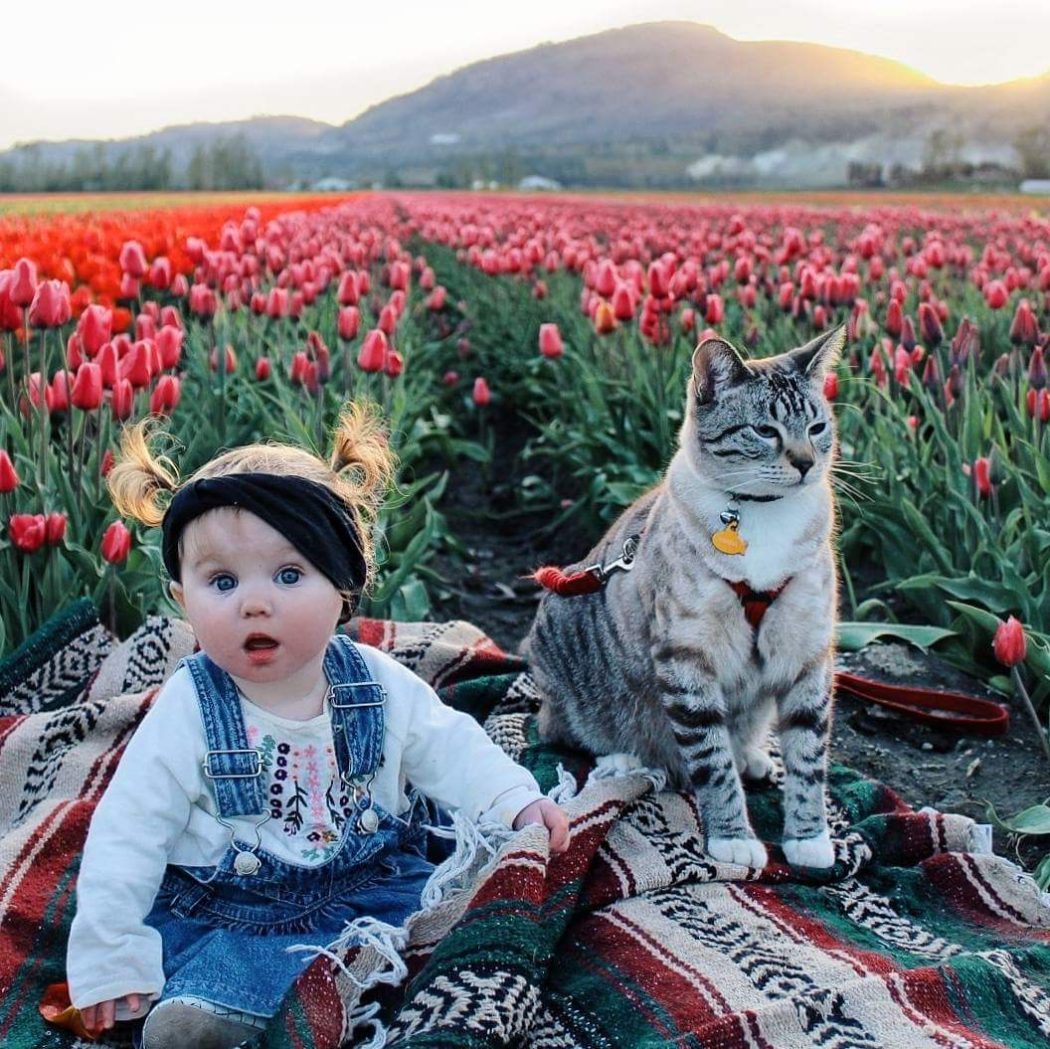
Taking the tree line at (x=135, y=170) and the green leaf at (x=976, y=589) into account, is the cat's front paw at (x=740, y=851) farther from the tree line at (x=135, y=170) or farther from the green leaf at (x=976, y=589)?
the tree line at (x=135, y=170)

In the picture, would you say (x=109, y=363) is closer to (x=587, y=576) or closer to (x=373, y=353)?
(x=373, y=353)

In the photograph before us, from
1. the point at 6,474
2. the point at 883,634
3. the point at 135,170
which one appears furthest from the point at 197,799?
the point at 135,170

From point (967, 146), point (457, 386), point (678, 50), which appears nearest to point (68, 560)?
point (457, 386)

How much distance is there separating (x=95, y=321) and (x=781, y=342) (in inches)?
145

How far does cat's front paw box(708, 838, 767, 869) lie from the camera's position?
3141 mm

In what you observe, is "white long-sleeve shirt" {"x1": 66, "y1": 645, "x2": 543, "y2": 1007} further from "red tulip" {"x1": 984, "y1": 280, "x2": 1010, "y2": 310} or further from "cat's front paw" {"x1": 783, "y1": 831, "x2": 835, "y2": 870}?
"red tulip" {"x1": 984, "y1": 280, "x2": 1010, "y2": 310}

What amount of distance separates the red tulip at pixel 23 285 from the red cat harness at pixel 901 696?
1.98m

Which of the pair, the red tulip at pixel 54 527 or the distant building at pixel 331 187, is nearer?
the red tulip at pixel 54 527

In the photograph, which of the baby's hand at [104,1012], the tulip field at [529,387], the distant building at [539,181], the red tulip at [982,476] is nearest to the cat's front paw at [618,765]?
the tulip field at [529,387]

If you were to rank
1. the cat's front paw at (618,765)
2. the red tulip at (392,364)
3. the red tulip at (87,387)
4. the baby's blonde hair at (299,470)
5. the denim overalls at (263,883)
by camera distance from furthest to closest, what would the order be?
the red tulip at (392,364), the red tulip at (87,387), the cat's front paw at (618,765), the baby's blonde hair at (299,470), the denim overalls at (263,883)

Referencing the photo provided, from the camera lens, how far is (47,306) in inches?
179

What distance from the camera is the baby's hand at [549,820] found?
281cm

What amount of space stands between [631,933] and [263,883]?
762 mm

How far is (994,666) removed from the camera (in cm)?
446
